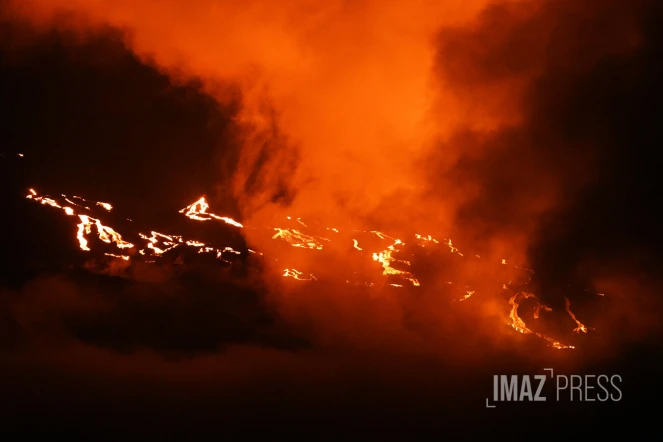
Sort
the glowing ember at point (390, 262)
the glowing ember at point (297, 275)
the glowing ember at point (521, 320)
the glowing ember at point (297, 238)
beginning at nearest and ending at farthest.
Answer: the glowing ember at point (297, 238) < the glowing ember at point (297, 275) < the glowing ember at point (390, 262) < the glowing ember at point (521, 320)

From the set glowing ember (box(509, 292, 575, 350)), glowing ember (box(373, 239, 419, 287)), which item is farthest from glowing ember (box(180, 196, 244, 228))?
glowing ember (box(509, 292, 575, 350))

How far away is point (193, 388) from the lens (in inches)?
859

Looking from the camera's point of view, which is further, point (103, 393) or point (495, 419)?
point (495, 419)

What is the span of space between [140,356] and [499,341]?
37.5 feet

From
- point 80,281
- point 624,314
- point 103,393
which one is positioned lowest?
point 103,393

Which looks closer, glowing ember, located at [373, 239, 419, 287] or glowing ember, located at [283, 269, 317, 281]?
glowing ember, located at [283, 269, 317, 281]

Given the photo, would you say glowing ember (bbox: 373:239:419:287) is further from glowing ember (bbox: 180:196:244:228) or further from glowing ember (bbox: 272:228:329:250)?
glowing ember (bbox: 180:196:244:228)

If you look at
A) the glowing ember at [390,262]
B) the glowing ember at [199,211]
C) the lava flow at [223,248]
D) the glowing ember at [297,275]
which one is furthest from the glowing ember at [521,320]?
the glowing ember at [199,211]

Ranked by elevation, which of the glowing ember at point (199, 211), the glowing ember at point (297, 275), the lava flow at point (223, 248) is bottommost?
the glowing ember at point (297, 275)

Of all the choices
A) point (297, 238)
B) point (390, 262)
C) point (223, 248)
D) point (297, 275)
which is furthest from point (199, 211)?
point (390, 262)

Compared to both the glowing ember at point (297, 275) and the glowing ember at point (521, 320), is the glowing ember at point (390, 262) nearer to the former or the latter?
the glowing ember at point (297, 275)

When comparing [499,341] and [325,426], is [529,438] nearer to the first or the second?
[499,341]

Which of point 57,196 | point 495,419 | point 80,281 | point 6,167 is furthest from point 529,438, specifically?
point 6,167

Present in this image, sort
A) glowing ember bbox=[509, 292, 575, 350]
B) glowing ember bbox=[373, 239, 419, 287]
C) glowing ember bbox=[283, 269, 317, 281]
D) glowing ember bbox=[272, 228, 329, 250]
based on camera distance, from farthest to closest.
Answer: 1. glowing ember bbox=[509, 292, 575, 350]
2. glowing ember bbox=[373, 239, 419, 287]
3. glowing ember bbox=[283, 269, 317, 281]
4. glowing ember bbox=[272, 228, 329, 250]
